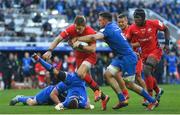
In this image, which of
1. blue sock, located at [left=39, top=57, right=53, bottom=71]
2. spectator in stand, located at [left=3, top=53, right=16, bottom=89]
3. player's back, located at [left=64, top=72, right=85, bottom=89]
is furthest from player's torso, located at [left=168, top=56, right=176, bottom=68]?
blue sock, located at [left=39, top=57, right=53, bottom=71]

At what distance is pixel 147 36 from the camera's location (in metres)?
18.3

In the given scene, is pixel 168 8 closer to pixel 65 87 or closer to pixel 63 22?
pixel 63 22

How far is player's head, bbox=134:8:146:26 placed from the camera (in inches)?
689

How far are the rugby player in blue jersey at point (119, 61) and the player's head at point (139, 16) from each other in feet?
4.12

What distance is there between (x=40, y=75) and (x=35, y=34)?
210 inches

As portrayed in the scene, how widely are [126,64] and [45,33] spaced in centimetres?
2234

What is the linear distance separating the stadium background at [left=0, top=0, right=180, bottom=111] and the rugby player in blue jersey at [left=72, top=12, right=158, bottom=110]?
16.3 meters

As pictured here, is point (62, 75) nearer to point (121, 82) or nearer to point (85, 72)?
point (85, 72)

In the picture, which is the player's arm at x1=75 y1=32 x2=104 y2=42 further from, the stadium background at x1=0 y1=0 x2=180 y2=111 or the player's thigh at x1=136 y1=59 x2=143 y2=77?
the stadium background at x1=0 y1=0 x2=180 y2=111

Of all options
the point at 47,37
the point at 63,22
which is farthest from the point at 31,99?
the point at 63,22

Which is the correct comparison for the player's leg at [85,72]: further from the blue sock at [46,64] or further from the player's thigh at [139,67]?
the player's thigh at [139,67]

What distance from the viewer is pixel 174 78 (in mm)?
39094

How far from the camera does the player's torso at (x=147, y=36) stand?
18.2m

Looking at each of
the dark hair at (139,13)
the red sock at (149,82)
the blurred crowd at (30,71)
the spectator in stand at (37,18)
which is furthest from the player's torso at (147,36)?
the spectator in stand at (37,18)
